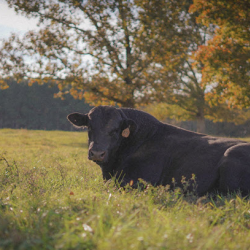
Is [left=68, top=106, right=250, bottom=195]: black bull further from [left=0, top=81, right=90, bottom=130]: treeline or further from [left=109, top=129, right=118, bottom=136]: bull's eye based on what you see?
[left=0, top=81, right=90, bottom=130]: treeline

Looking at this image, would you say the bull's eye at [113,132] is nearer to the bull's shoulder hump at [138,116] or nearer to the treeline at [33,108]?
the bull's shoulder hump at [138,116]

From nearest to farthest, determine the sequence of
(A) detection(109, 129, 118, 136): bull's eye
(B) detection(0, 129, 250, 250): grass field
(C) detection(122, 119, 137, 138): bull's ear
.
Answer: (B) detection(0, 129, 250, 250): grass field → (A) detection(109, 129, 118, 136): bull's eye → (C) detection(122, 119, 137, 138): bull's ear

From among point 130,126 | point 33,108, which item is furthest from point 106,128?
point 33,108

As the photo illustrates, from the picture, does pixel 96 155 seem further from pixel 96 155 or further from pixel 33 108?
pixel 33 108

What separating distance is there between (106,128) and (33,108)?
2574 inches

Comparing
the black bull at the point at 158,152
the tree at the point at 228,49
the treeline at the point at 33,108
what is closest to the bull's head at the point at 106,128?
the black bull at the point at 158,152

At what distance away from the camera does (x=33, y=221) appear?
9.53ft

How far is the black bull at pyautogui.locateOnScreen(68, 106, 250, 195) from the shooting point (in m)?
4.89

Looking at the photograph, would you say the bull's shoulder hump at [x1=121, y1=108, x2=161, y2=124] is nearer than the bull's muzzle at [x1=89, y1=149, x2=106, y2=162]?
No

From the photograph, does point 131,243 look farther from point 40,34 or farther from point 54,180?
point 40,34

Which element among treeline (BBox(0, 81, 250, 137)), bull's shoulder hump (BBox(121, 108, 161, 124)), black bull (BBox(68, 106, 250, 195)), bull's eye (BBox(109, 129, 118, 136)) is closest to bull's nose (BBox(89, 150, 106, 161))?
black bull (BBox(68, 106, 250, 195))

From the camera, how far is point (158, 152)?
18.5 feet

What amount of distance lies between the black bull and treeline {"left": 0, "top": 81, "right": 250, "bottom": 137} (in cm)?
5696

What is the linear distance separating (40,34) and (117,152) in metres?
15.4
